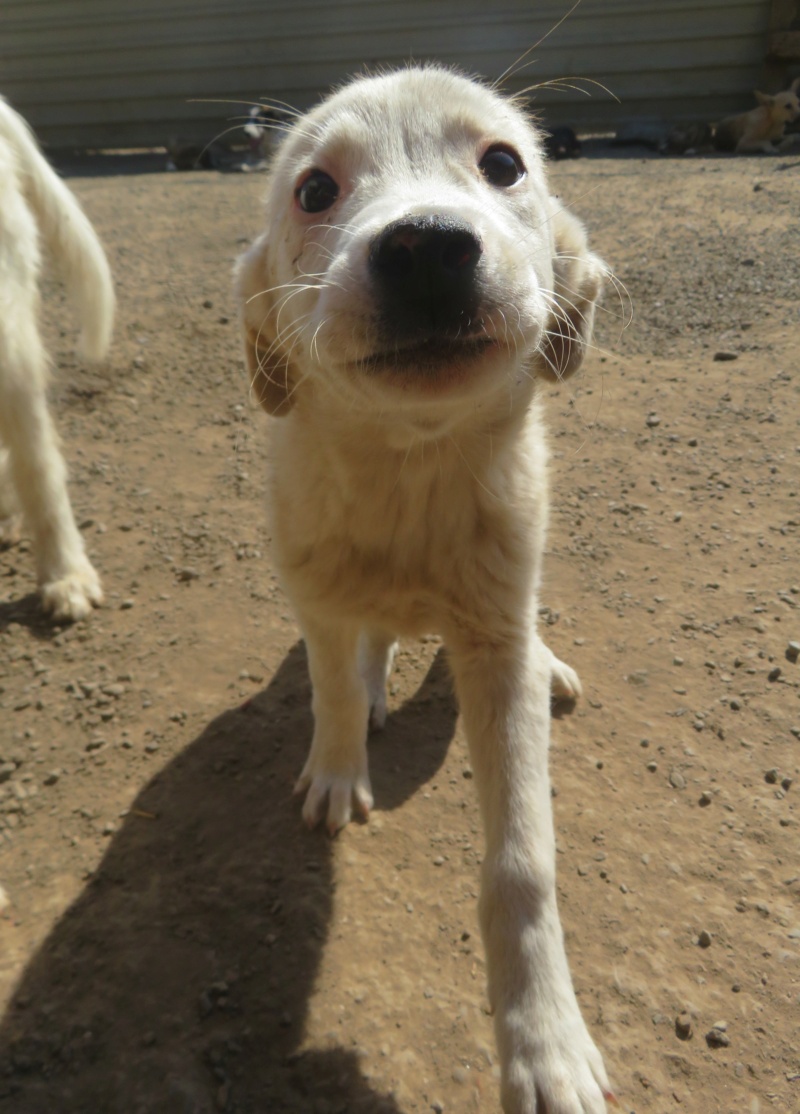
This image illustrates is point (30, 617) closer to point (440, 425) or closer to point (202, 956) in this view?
point (202, 956)

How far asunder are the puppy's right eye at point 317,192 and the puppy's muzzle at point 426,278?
0.60 metres

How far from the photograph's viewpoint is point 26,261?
331cm

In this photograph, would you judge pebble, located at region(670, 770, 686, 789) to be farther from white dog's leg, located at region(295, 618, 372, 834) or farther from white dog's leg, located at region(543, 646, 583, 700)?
white dog's leg, located at region(295, 618, 372, 834)

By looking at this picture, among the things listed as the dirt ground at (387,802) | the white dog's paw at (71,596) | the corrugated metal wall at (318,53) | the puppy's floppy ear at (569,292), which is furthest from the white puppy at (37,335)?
the corrugated metal wall at (318,53)

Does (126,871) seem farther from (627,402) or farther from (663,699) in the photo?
(627,402)

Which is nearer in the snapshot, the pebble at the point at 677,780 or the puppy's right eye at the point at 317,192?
the puppy's right eye at the point at 317,192

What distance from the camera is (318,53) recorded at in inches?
463

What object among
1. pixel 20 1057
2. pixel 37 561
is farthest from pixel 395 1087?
pixel 37 561

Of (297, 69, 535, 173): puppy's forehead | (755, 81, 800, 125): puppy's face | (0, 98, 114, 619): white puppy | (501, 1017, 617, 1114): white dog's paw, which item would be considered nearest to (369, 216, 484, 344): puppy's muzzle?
(297, 69, 535, 173): puppy's forehead

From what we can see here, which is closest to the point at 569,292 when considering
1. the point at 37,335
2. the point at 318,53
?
the point at 37,335

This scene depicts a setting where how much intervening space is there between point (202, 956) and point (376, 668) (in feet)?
3.77

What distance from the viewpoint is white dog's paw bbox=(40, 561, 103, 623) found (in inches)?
136

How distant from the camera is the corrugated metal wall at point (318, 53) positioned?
1079cm

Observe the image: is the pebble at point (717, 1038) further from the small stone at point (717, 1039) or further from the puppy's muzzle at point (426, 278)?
the puppy's muzzle at point (426, 278)
